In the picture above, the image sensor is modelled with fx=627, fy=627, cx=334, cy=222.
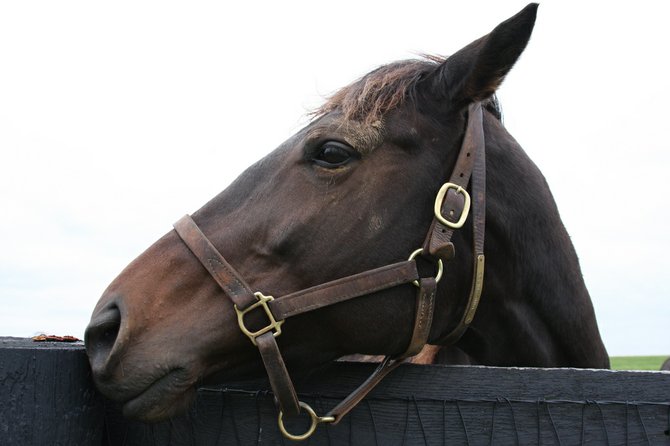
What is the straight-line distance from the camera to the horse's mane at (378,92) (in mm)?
2672

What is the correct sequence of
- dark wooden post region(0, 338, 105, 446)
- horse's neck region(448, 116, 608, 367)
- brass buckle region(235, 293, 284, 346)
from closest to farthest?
dark wooden post region(0, 338, 105, 446), brass buckle region(235, 293, 284, 346), horse's neck region(448, 116, 608, 367)

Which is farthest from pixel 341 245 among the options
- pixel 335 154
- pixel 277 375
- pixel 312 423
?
pixel 312 423

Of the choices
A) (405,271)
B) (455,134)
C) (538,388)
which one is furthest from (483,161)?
(538,388)

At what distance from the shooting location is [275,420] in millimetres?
2383

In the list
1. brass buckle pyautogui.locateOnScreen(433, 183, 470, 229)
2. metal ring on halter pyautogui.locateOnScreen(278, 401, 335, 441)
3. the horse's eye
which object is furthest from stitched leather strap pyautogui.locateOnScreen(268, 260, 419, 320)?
the horse's eye

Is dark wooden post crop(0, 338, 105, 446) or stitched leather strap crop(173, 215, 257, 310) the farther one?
stitched leather strap crop(173, 215, 257, 310)

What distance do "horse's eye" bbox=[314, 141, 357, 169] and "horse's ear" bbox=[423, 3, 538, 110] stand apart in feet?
1.58

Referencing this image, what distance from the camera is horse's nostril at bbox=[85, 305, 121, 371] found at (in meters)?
2.22

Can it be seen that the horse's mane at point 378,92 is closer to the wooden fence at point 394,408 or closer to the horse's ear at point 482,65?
the horse's ear at point 482,65

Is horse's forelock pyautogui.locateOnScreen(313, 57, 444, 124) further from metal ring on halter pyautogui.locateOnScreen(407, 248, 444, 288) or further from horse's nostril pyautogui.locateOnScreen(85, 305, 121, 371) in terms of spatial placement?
horse's nostril pyautogui.locateOnScreen(85, 305, 121, 371)

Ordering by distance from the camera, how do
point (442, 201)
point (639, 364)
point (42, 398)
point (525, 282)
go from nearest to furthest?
point (42, 398), point (442, 201), point (525, 282), point (639, 364)

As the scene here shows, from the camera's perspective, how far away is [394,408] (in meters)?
2.28

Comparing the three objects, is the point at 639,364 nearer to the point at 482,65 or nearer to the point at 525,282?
the point at 525,282

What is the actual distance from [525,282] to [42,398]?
205 centimetres
